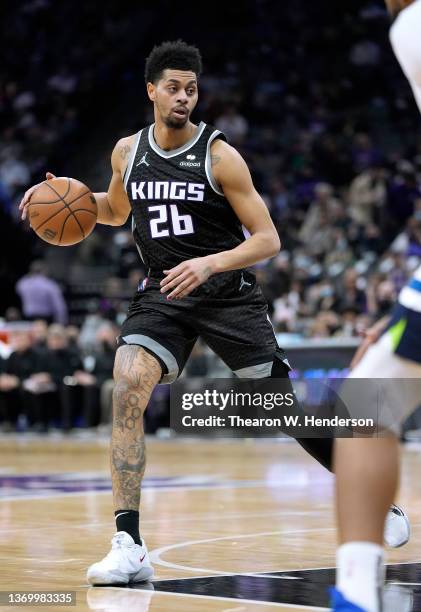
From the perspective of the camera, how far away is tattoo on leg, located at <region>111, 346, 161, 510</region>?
5.43 metres

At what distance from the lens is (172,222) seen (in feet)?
19.1

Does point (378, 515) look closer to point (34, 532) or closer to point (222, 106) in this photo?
point (34, 532)

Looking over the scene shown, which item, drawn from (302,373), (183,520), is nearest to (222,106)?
(302,373)

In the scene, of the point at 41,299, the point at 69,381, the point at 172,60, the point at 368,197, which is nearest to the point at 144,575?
the point at 172,60

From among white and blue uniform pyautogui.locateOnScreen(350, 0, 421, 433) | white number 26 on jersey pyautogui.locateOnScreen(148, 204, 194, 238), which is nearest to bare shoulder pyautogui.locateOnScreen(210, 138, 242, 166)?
white number 26 on jersey pyautogui.locateOnScreen(148, 204, 194, 238)

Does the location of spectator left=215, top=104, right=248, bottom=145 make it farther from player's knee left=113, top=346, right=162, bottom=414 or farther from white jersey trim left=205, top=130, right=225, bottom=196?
player's knee left=113, top=346, right=162, bottom=414

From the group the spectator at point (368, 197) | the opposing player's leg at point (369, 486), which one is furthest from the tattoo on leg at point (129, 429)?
the spectator at point (368, 197)

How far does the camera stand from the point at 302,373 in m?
15.8

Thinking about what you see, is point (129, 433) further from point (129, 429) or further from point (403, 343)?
point (403, 343)

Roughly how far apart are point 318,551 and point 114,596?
1569mm

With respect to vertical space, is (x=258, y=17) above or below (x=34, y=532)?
above

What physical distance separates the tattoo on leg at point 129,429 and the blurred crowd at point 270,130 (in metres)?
10.4

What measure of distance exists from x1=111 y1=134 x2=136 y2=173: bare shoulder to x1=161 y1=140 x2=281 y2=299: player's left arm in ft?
1.39

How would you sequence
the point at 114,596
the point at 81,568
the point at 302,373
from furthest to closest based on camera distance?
the point at 302,373, the point at 81,568, the point at 114,596
